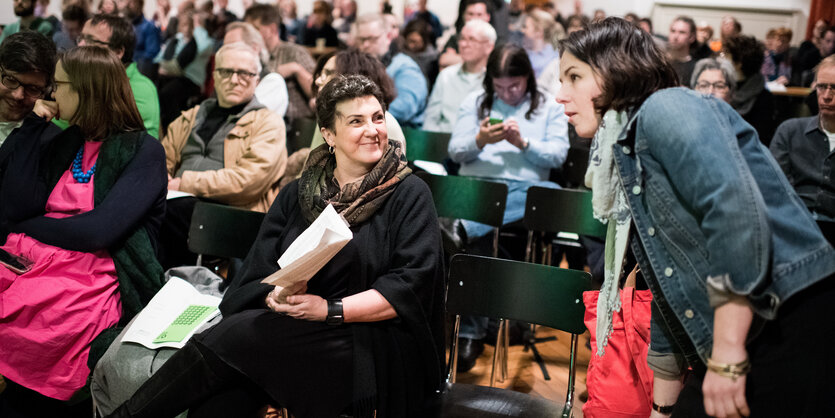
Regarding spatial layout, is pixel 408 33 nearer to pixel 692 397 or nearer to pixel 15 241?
pixel 15 241

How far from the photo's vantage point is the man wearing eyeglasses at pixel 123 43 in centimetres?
369

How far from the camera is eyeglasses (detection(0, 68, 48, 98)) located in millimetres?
2818

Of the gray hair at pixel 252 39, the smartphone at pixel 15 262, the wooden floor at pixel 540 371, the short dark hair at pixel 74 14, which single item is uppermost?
the short dark hair at pixel 74 14

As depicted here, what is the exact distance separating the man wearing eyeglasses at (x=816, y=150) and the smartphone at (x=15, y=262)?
3.17 meters

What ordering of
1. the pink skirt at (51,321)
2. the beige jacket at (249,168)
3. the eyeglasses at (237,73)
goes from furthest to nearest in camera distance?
the eyeglasses at (237,73), the beige jacket at (249,168), the pink skirt at (51,321)

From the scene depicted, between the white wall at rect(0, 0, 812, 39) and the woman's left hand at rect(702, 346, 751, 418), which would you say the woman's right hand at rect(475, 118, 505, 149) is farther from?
the white wall at rect(0, 0, 812, 39)

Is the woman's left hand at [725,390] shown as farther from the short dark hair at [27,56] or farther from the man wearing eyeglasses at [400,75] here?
the man wearing eyeglasses at [400,75]

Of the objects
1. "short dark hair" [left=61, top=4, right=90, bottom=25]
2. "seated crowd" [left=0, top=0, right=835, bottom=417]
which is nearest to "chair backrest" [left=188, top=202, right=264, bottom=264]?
"seated crowd" [left=0, top=0, right=835, bottom=417]

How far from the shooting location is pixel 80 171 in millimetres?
2516

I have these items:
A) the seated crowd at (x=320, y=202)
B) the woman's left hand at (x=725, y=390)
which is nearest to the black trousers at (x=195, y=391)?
the seated crowd at (x=320, y=202)

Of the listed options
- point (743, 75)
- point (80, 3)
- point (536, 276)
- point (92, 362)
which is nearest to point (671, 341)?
point (536, 276)

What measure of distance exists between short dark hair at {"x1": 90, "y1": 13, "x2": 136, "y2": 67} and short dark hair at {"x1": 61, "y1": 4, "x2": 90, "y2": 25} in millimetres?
2068

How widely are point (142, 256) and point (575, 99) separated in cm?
171

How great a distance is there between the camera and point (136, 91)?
12.1ft
